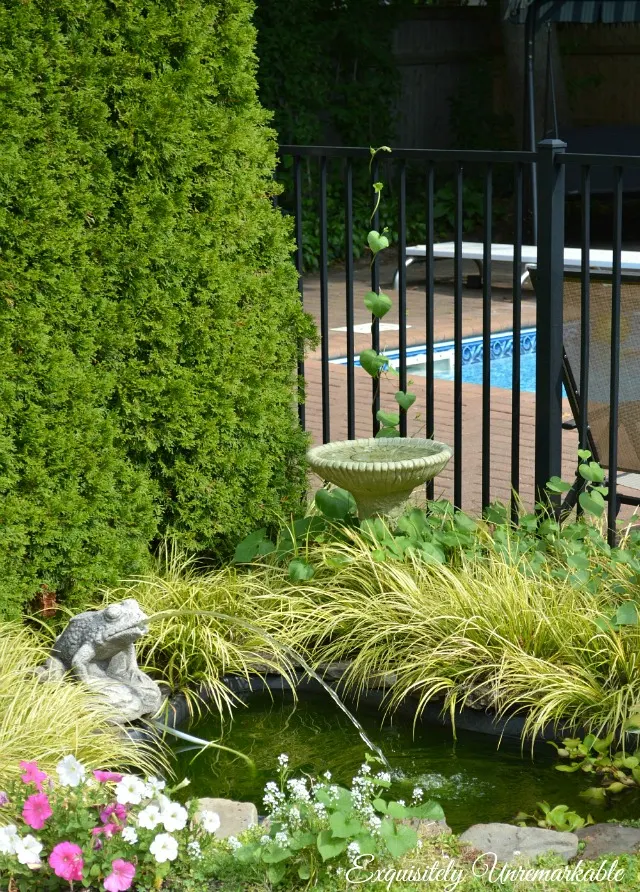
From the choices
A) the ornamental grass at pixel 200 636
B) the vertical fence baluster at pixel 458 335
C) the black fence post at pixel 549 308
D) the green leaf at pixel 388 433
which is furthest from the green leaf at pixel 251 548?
the black fence post at pixel 549 308

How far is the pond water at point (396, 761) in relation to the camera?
295 cm

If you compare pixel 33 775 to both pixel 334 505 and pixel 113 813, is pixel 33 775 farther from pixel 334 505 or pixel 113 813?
pixel 334 505

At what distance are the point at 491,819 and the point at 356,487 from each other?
50.0 inches

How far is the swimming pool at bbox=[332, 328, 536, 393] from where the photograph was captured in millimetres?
8234

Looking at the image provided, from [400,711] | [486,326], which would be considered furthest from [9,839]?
[486,326]

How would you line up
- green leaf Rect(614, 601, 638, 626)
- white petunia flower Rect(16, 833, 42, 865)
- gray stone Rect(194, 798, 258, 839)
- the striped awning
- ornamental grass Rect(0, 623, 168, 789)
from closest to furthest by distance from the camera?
white petunia flower Rect(16, 833, 42, 865) → gray stone Rect(194, 798, 258, 839) → ornamental grass Rect(0, 623, 168, 789) → green leaf Rect(614, 601, 638, 626) → the striped awning

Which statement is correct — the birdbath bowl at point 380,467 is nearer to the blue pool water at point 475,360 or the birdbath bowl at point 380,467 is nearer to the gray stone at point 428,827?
the gray stone at point 428,827

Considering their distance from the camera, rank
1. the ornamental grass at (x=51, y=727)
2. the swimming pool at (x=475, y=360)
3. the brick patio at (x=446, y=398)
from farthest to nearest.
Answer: the swimming pool at (x=475, y=360) < the brick patio at (x=446, y=398) < the ornamental grass at (x=51, y=727)

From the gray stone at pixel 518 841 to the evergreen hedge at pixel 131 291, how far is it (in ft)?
4.98

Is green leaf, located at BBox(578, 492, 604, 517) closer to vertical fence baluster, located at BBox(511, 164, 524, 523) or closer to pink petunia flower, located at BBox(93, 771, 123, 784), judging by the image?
vertical fence baluster, located at BBox(511, 164, 524, 523)

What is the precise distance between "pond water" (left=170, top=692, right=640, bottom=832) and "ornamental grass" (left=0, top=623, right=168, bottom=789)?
0.21 metres

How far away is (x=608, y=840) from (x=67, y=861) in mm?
1214

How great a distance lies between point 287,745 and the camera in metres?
3.30

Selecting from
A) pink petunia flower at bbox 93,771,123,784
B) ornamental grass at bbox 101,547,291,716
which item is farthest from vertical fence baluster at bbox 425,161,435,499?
pink petunia flower at bbox 93,771,123,784
